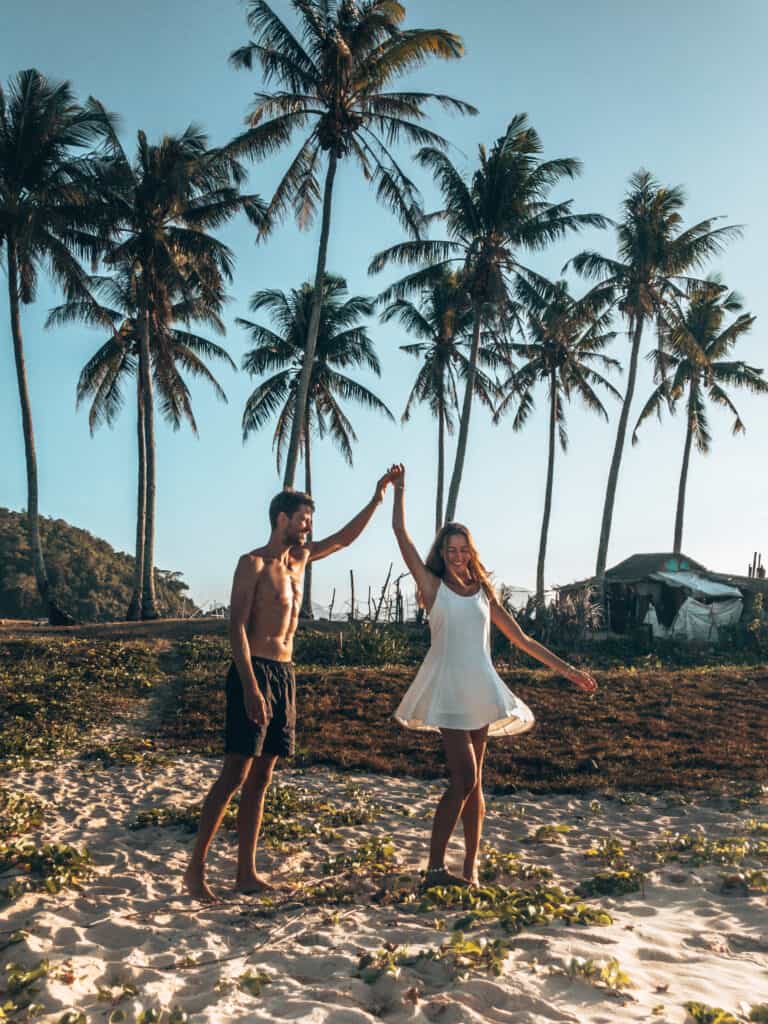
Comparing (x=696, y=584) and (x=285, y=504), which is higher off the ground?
(x=696, y=584)

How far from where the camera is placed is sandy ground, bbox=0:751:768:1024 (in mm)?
3285

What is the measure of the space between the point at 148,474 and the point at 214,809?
21.3m

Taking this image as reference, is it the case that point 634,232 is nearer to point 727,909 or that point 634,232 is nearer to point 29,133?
point 29,133

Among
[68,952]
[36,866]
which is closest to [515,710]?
[68,952]

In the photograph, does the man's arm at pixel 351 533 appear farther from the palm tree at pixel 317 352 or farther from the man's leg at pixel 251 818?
the palm tree at pixel 317 352

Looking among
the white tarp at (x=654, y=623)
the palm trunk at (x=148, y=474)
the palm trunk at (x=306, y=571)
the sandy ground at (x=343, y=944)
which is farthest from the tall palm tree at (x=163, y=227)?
the sandy ground at (x=343, y=944)

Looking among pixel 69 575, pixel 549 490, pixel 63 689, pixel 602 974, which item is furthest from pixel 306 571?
pixel 602 974

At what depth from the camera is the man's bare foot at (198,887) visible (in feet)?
15.4

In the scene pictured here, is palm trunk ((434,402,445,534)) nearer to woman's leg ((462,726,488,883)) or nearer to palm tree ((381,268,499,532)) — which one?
palm tree ((381,268,499,532))

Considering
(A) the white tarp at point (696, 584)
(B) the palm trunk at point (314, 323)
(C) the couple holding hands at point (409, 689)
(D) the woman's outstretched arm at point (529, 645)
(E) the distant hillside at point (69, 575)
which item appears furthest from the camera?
(E) the distant hillside at point (69, 575)

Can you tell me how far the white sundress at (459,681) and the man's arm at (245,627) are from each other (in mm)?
797

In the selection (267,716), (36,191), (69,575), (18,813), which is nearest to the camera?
(267,716)

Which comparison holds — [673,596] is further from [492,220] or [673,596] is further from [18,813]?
[18,813]

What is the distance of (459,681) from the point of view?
15.5 feet
